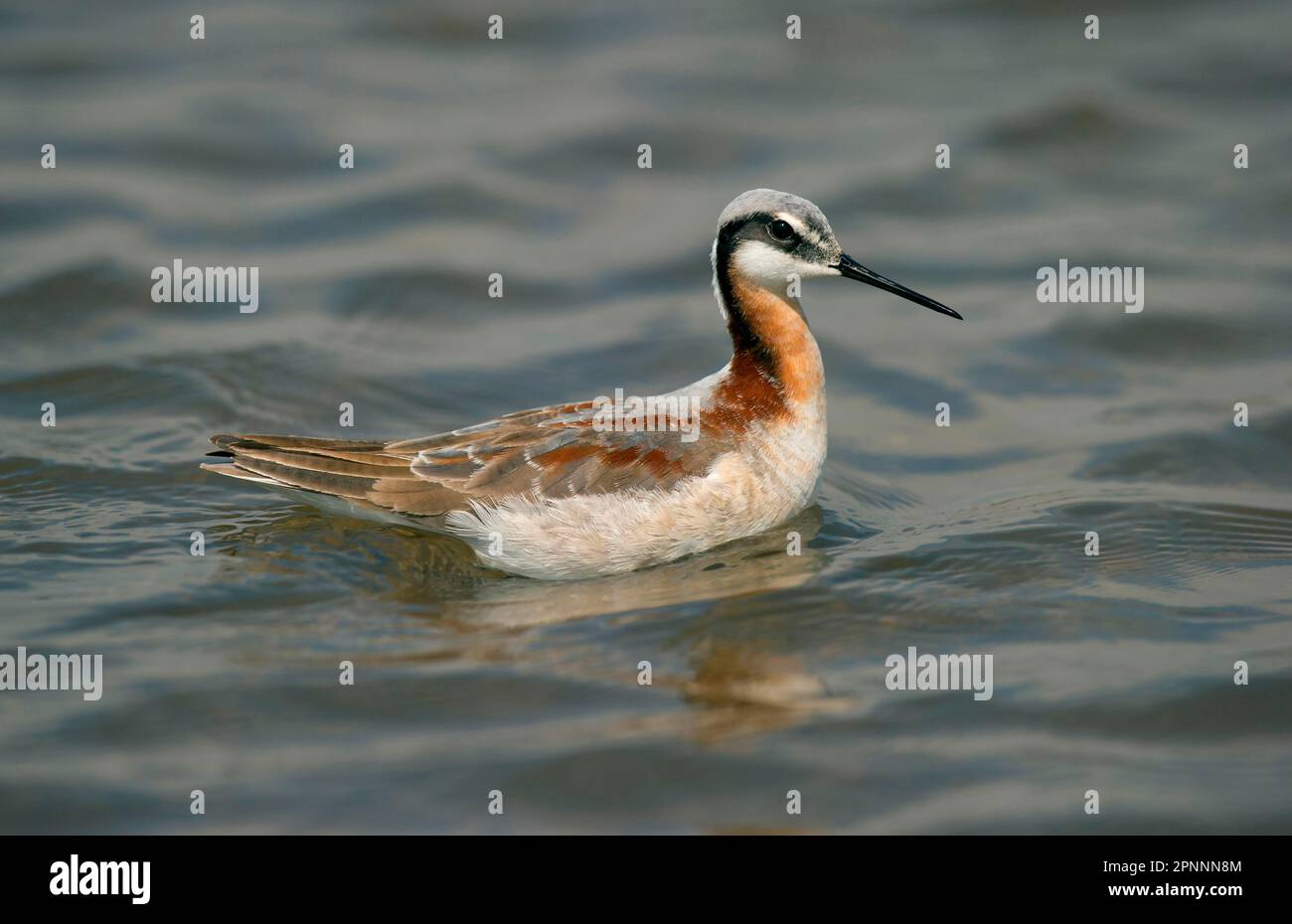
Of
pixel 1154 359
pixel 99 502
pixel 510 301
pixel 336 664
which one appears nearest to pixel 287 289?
pixel 510 301

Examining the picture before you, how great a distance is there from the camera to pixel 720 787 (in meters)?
6.88

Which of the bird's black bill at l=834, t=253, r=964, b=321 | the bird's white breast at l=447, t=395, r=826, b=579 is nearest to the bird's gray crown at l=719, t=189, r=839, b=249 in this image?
the bird's black bill at l=834, t=253, r=964, b=321

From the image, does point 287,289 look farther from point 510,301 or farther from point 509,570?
point 509,570

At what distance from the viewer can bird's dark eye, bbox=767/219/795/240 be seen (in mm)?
9188

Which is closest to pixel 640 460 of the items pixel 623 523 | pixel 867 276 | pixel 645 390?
pixel 623 523

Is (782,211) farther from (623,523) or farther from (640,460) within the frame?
(623,523)

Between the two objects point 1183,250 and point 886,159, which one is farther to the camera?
point 886,159

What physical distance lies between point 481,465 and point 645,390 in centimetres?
253

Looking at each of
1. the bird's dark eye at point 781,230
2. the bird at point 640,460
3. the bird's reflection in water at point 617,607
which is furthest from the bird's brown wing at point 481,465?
the bird's dark eye at point 781,230

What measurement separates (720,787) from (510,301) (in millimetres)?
6473

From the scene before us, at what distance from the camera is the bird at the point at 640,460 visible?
8781mm

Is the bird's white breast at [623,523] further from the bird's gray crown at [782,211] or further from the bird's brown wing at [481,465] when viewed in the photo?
the bird's gray crown at [782,211]

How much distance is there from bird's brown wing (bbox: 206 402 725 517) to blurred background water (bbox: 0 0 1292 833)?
0.40 m

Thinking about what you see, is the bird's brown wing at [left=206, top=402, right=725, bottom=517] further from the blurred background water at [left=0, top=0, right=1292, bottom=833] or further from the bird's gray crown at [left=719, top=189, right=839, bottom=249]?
the bird's gray crown at [left=719, top=189, right=839, bottom=249]
